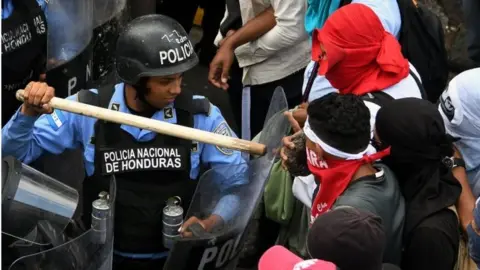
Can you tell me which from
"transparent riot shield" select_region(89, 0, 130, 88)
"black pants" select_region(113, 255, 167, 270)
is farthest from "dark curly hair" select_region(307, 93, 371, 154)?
"transparent riot shield" select_region(89, 0, 130, 88)

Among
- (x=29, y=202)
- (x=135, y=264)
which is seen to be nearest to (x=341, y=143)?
(x=135, y=264)

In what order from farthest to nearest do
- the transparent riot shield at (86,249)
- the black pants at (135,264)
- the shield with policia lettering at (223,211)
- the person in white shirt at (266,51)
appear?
the person in white shirt at (266,51) < the black pants at (135,264) < the shield with policia lettering at (223,211) < the transparent riot shield at (86,249)

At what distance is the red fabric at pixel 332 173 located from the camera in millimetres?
2787

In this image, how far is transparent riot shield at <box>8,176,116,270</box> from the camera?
8.75 ft

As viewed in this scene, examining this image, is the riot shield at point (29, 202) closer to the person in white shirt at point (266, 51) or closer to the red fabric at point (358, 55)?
the red fabric at point (358, 55)

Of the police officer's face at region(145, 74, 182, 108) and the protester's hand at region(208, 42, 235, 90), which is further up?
the police officer's face at region(145, 74, 182, 108)

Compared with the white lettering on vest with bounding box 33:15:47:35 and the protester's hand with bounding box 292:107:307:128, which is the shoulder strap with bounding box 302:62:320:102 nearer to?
the protester's hand with bounding box 292:107:307:128

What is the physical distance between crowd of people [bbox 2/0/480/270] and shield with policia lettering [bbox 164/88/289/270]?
42mm

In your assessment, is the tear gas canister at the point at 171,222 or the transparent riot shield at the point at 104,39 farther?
the transparent riot shield at the point at 104,39

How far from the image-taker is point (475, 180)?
3.34 metres

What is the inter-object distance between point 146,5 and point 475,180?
318 cm

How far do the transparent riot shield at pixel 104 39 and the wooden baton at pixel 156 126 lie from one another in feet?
5.81

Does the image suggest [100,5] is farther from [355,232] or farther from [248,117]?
[355,232]

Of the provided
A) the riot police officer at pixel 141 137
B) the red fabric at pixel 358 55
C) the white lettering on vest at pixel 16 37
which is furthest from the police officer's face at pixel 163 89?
the white lettering on vest at pixel 16 37
